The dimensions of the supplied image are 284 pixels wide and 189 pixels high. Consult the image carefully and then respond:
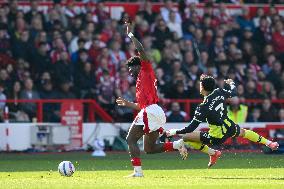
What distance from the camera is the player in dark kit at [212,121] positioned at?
62.3 ft

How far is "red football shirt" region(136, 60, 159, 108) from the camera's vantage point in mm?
18141

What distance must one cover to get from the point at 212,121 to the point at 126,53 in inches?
403

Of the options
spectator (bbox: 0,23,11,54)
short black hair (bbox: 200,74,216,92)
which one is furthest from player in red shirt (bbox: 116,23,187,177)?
spectator (bbox: 0,23,11,54)

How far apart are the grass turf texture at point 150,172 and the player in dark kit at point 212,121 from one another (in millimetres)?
537

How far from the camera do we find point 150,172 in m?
19.0

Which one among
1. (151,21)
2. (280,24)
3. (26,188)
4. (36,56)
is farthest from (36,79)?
(26,188)

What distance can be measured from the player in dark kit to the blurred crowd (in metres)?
8.26

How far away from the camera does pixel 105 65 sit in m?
28.2

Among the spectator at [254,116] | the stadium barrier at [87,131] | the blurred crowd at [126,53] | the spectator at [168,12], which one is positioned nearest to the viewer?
the stadium barrier at [87,131]

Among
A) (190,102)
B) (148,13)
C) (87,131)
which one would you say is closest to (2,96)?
(87,131)

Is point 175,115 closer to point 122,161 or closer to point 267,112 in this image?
point 267,112

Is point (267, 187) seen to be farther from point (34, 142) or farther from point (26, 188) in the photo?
point (34, 142)

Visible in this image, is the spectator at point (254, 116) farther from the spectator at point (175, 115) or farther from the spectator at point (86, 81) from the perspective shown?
the spectator at point (86, 81)

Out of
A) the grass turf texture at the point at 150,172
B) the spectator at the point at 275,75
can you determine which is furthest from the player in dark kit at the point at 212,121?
the spectator at the point at 275,75
